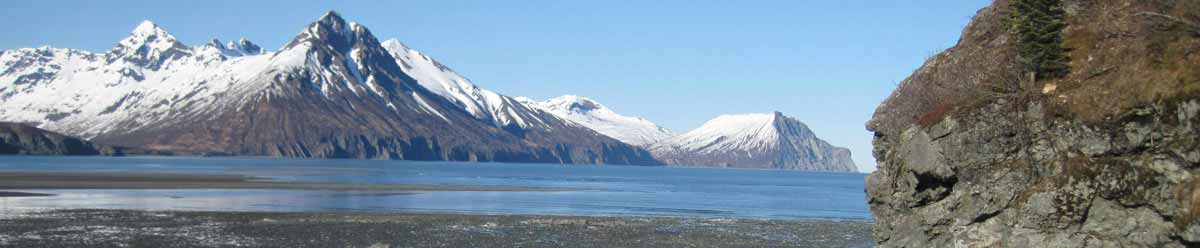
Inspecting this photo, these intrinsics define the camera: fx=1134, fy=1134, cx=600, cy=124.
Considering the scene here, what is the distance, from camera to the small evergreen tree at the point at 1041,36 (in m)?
35.3

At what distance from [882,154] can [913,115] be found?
2.77 m

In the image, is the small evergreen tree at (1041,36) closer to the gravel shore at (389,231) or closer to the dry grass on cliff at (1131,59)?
the dry grass on cliff at (1131,59)

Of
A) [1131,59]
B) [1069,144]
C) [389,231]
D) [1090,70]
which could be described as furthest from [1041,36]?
[389,231]

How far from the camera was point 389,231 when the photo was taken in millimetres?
57719

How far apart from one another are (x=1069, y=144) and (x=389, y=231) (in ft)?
115

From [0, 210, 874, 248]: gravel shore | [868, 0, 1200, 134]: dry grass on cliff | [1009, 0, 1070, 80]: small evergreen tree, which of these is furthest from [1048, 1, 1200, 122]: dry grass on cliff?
[0, 210, 874, 248]: gravel shore

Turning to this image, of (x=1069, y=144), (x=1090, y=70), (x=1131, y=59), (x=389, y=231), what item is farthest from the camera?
(x=389, y=231)

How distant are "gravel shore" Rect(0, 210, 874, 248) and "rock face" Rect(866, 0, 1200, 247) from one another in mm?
18310

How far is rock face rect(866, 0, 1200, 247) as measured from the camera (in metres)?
31.1

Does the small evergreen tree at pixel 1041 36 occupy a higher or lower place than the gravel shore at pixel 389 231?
higher

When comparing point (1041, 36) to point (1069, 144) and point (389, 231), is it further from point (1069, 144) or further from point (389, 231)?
point (389, 231)

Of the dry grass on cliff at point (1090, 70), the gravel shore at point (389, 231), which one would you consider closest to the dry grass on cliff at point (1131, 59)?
the dry grass on cliff at point (1090, 70)

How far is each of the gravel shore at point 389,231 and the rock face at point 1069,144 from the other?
18.3 metres

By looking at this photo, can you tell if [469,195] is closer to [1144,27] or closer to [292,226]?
[292,226]
